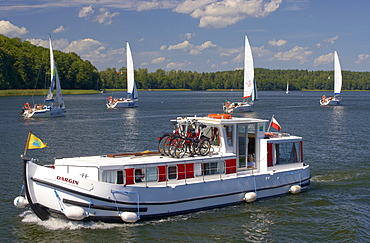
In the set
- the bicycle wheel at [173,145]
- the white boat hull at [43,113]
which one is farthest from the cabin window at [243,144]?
the white boat hull at [43,113]

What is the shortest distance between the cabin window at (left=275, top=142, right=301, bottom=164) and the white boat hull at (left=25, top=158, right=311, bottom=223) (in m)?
3.25

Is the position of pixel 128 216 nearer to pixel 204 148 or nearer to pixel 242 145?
pixel 204 148

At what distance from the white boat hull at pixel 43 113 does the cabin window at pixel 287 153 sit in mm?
56187

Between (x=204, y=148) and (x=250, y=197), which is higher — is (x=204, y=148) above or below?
above

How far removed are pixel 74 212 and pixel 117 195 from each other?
1.89 metres

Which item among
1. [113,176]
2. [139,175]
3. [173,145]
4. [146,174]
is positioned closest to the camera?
[113,176]

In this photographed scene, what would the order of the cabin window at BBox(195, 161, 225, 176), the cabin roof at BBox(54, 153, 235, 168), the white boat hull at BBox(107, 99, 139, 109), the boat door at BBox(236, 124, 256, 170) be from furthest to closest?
the white boat hull at BBox(107, 99, 139, 109) < the boat door at BBox(236, 124, 256, 170) < the cabin window at BBox(195, 161, 225, 176) < the cabin roof at BBox(54, 153, 235, 168)

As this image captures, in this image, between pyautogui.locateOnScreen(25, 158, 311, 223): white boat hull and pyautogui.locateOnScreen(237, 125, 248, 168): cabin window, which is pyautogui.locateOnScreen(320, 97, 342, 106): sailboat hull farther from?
pyautogui.locateOnScreen(25, 158, 311, 223): white boat hull

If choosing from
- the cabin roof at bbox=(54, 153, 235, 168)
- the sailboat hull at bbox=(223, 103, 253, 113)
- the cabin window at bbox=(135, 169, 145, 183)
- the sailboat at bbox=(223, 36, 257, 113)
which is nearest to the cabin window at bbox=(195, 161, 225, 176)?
the cabin roof at bbox=(54, 153, 235, 168)

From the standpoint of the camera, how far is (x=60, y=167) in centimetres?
1950

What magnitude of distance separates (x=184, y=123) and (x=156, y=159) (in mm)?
2747

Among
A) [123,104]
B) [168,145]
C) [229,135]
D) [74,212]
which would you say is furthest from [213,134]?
[123,104]

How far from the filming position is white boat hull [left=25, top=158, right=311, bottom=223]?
18.0 m

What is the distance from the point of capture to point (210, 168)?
70.2 ft
